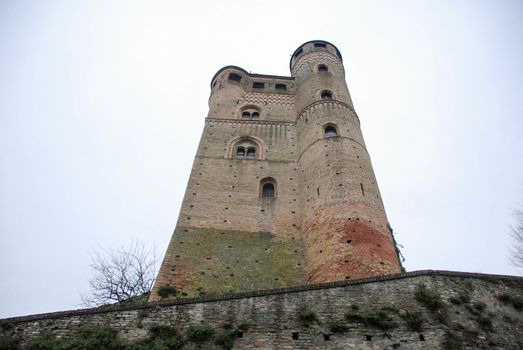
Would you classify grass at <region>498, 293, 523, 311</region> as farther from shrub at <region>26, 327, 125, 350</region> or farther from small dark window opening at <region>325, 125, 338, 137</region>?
small dark window opening at <region>325, 125, 338, 137</region>

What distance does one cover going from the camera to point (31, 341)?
720 centimetres

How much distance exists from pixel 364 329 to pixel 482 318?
222cm

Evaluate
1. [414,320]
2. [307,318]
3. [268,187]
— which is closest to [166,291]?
[307,318]

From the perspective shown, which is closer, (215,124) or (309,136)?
(309,136)

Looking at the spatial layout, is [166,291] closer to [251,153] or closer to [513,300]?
[251,153]

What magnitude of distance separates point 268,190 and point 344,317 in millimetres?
9218

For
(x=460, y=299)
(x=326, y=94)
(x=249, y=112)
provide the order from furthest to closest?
(x=249, y=112) → (x=326, y=94) → (x=460, y=299)

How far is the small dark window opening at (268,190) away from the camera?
53.1 ft

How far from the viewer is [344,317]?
7.47 metres

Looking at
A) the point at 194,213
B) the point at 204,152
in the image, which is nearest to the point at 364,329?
the point at 194,213

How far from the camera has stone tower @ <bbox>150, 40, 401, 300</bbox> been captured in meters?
12.1

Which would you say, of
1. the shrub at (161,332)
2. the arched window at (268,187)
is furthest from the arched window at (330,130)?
the shrub at (161,332)

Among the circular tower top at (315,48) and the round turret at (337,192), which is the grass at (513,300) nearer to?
the round turret at (337,192)

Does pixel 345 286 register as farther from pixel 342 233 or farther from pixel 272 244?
pixel 272 244
